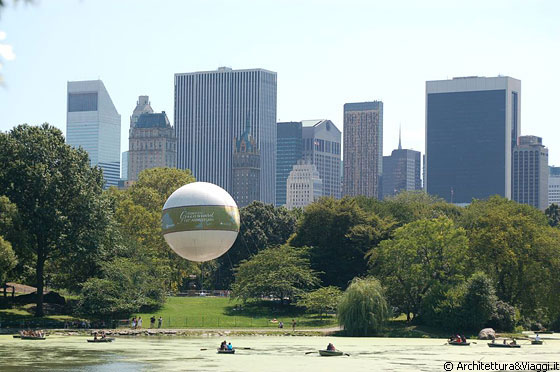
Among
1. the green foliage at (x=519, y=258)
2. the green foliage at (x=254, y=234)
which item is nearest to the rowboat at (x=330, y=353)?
the green foliage at (x=519, y=258)

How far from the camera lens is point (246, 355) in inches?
2395

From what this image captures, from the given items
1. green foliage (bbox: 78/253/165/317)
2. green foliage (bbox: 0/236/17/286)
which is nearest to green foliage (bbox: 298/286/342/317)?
green foliage (bbox: 78/253/165/317)

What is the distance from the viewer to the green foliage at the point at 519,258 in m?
86.9

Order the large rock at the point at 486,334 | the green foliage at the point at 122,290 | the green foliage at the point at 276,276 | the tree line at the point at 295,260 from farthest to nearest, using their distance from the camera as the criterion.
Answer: the green foliage at the point at 276,276
the green foliage at the point at 122,290
the tree line at the point at 295,260
the large rock at the point at 486,334

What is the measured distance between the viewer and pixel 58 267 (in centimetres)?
9406

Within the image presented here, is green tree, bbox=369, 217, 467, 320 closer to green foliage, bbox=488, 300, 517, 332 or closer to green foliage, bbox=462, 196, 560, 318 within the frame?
green foliage, bbox=462, 196, 560, 318

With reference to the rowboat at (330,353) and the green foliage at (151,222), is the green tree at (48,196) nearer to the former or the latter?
the green foliage at (151,222)

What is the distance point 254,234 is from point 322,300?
38129 mm

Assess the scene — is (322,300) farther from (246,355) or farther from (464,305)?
(246,355)

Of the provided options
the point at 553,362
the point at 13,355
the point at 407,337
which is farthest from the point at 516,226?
the point at 13,355

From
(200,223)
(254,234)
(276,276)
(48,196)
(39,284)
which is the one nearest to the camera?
(200,223)

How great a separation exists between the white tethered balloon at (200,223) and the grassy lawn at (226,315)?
19332mm

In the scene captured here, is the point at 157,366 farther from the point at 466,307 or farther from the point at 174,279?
the point at 174,279

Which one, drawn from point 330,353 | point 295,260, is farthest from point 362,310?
point 330,353
